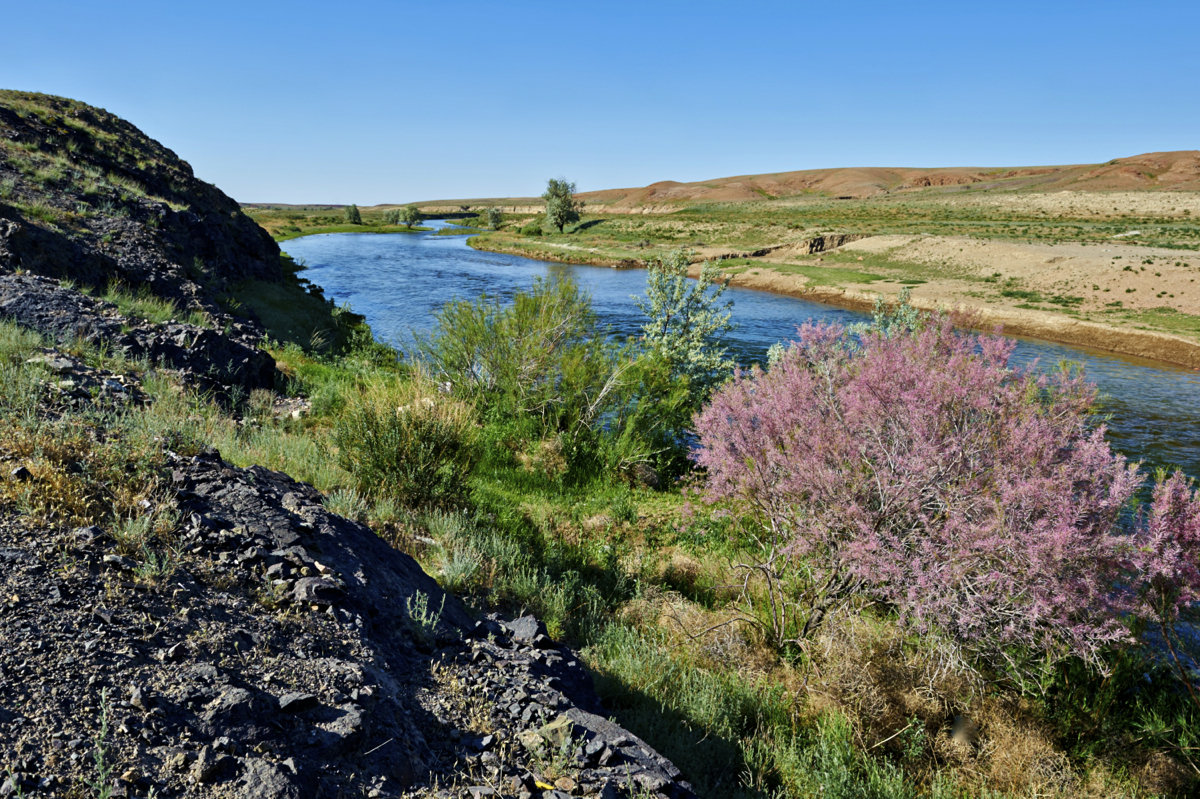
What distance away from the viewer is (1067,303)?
1291 inches

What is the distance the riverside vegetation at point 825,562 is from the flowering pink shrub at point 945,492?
30 mm

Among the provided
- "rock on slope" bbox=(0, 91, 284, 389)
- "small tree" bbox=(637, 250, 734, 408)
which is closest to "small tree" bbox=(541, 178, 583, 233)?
"rock on slope" bbox=(0, 91, 284, 389)

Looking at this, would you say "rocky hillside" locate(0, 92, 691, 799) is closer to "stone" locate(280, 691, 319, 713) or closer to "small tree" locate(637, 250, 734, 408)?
"stone" locate(280, 691, 319, 713)

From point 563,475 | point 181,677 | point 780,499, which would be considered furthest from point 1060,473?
point 563,475

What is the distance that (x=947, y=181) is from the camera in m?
157

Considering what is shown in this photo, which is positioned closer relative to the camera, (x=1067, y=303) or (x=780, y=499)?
(x=780, y=499)

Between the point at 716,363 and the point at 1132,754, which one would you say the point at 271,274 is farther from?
the point at 1132,754

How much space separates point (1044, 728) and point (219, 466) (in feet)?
22.5

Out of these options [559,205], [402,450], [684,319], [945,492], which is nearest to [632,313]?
[684,319]

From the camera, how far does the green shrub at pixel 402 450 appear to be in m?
7.03

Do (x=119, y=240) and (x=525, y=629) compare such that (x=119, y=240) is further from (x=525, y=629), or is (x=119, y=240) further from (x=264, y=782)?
(x=264, y=782)

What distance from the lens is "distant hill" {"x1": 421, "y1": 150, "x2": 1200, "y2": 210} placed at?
4345 inches

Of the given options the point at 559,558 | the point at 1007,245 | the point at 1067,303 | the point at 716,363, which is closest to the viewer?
the point at 559,558

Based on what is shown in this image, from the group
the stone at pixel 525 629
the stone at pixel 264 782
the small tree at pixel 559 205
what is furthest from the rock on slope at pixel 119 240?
the small tree at pixel 559 205
